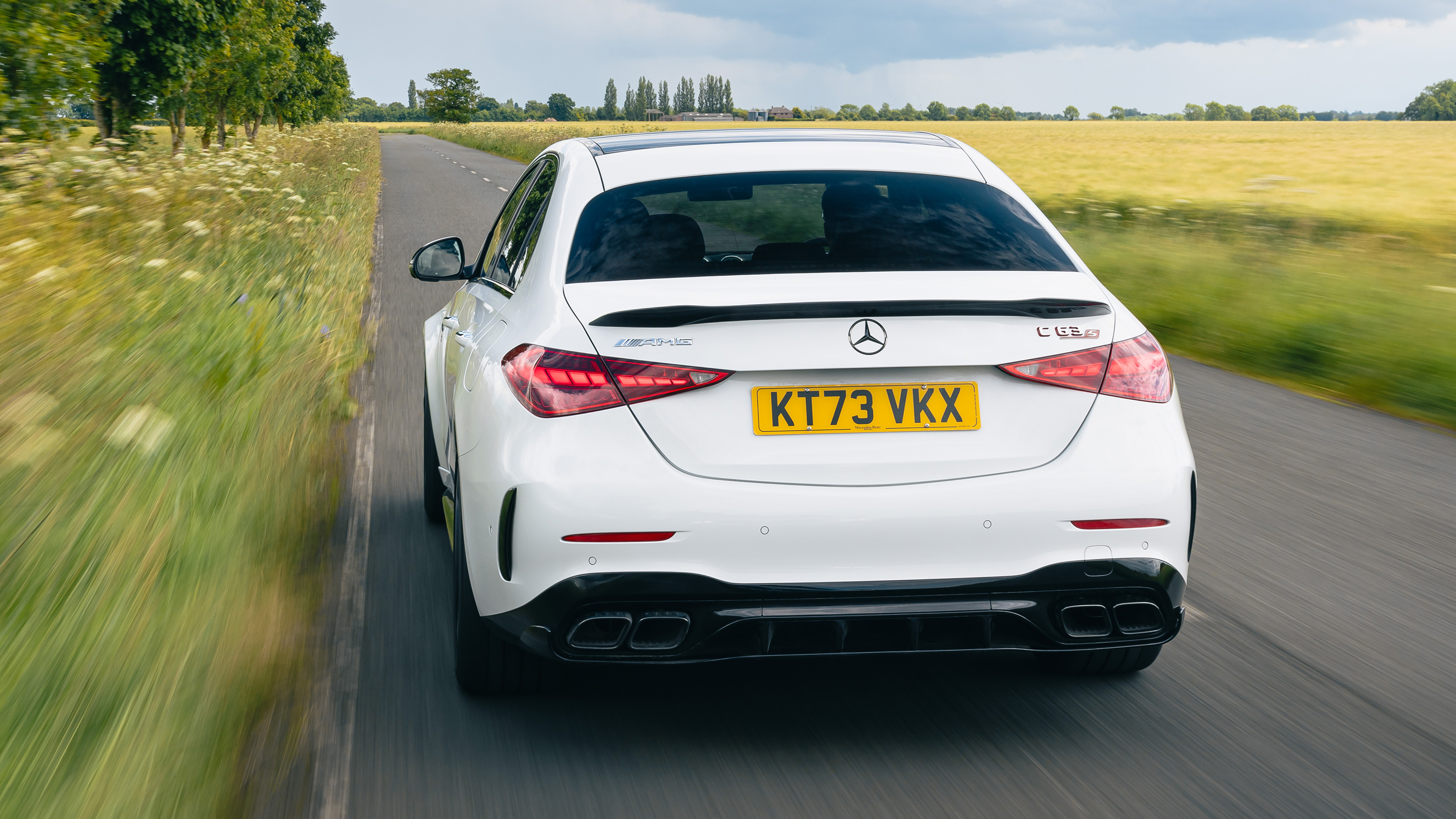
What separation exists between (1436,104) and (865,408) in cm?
13189

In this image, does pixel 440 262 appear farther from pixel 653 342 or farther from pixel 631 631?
pixel 631 631

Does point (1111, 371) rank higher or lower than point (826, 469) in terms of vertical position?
higher

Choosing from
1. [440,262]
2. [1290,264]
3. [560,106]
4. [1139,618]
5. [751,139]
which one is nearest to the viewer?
[1139,618]

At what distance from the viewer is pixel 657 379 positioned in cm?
284

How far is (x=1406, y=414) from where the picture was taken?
7461mm

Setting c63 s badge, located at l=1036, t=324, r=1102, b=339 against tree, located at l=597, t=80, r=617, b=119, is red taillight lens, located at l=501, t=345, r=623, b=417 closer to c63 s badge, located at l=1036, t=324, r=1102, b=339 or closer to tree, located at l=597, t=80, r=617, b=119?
c63 s badge, located at l=1036, t=324, r=1102, b=339

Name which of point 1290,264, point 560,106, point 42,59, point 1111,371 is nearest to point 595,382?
point 1111,371

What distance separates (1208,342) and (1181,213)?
670 cm

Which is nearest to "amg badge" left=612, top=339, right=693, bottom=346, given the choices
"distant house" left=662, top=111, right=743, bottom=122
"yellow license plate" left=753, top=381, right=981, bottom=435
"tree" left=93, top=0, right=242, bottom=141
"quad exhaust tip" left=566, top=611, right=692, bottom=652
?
"yellow license plate" left=753, top=381, right=981, bottom=435

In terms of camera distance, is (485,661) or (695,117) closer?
(485,661)

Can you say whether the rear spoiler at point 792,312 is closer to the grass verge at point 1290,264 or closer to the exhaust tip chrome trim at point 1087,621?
the exhaust tip chrome trim at point 1087,621

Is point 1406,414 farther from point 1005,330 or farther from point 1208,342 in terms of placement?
point 1005,330

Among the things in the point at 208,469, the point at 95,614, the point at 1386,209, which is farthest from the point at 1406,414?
the point at 1386,209

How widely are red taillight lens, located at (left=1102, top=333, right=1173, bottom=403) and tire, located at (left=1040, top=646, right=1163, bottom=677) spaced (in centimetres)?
83
